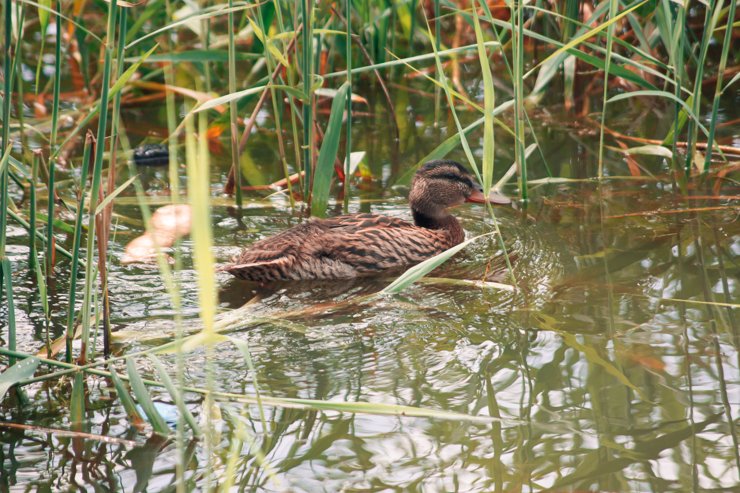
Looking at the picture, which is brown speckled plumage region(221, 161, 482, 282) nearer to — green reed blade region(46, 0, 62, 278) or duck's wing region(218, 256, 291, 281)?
duck's wing region(218, 256, 291, 281)

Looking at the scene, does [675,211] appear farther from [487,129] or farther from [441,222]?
[487,129]

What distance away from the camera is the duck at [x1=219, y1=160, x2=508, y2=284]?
18.5ft

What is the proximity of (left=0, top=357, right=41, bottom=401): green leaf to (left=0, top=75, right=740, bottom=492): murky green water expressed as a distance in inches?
9.6

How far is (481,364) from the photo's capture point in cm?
436

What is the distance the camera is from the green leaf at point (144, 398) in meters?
3.59

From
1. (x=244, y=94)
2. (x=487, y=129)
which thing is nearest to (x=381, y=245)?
(x=244, y=94)

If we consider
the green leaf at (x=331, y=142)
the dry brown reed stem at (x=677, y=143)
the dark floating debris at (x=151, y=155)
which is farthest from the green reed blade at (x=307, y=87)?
the dry brown reed stem at (x=677, y=143)

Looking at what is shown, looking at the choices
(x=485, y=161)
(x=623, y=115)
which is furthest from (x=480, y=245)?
(x=623, y=115)

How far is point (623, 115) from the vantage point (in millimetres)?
7965

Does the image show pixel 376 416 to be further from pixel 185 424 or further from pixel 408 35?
pixel 408 35

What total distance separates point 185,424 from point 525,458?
131 cm

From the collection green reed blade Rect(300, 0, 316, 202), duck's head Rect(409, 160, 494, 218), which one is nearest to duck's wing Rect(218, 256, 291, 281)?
green reed blade Rect(300, 0, 316, 202)

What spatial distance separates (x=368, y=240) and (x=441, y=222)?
0.80 m

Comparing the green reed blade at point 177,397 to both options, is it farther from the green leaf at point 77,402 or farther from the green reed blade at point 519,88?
the green reed blade at point 519,88
